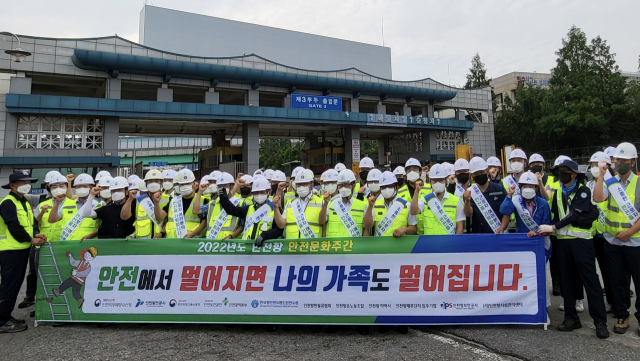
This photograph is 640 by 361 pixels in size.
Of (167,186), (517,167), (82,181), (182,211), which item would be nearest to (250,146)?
(167,186)

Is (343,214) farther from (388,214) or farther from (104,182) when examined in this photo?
(104,182)

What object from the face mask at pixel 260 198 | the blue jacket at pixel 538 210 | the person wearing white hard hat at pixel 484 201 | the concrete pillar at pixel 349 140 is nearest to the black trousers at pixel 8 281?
the face mask at pixel 260 198

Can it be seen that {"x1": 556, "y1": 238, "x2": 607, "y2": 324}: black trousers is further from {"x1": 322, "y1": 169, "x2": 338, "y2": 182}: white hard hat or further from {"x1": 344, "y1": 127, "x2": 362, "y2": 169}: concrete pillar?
{"x1": 344, "y1": 127, "x2": 362, "y2": 169}: concrete pillar

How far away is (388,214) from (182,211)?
2991 mm

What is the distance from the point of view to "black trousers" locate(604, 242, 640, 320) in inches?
171

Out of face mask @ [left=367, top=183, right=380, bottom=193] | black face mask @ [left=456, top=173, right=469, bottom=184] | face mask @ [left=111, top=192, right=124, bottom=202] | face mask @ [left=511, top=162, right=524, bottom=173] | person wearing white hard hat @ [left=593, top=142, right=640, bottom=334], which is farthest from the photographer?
face mask @ [left=511, top=162, right=524, bottom=173]

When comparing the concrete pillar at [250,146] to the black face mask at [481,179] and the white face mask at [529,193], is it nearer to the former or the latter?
the black face mask at [481,179]

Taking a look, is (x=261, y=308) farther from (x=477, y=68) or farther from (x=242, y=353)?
(x=477, y=68)

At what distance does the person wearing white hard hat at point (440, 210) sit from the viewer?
4.90 m

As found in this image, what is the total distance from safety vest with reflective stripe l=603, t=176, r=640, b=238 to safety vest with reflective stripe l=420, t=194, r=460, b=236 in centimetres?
169

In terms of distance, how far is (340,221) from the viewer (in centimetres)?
501

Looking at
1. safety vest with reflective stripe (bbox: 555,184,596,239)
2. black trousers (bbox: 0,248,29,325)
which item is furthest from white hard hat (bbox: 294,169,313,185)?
black trousers (bbox: 0,248,29,325)

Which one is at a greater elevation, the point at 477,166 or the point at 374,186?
the point at 477,166

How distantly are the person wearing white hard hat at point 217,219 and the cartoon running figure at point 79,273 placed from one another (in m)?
1.43
